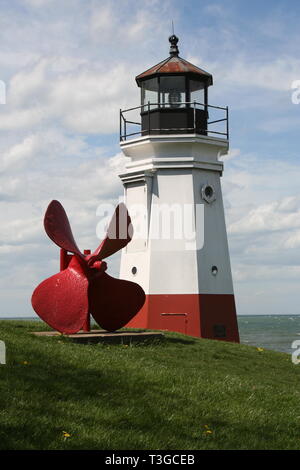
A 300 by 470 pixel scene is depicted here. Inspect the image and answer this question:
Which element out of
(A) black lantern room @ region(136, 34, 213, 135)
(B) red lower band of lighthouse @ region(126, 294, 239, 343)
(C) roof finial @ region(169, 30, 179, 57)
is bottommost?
(B) red lower band of lighthouse @ region(126, 294, 239, 343)

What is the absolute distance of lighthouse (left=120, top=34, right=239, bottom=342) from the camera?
21.1 metres

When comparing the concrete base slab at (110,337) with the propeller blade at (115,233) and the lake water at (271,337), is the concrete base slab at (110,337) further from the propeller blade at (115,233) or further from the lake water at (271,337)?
the lake water at (271,337)

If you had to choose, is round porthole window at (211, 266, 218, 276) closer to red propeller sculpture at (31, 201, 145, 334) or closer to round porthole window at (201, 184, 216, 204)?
round porthole window at (201, 184, 216, 204)

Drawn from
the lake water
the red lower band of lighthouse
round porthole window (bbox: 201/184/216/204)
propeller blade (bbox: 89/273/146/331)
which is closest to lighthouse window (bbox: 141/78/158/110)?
round porthole window (bbox: 201/184/216/204)

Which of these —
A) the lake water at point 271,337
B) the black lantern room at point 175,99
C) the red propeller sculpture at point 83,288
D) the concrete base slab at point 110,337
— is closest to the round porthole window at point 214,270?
the black lantern room at point 175,99

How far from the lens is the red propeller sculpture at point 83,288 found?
48.6 ft

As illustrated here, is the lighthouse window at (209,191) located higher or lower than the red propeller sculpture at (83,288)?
higher

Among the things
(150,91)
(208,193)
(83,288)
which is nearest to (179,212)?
(208,193)

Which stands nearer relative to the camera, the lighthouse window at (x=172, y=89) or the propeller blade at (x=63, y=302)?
the propeller blade at (x=63, y=302)

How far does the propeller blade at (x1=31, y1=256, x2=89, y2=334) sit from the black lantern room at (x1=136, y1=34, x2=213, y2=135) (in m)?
7.87

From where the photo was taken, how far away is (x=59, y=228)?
51.8 ft

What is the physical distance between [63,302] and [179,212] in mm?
7548

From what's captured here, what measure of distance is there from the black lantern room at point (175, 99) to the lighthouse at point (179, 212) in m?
0.03

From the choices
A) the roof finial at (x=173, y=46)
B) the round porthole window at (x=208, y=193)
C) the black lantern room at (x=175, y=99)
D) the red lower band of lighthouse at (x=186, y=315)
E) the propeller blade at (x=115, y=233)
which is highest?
the roof finial at (x=173, y=46)
